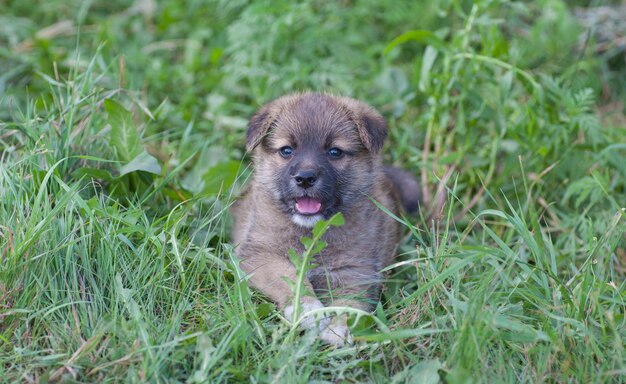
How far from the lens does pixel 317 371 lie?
A: 3.34 meters

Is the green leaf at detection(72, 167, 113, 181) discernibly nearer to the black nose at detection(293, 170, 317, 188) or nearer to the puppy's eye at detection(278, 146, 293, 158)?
the puppy's eye at detection(278, 146, 293, 158)

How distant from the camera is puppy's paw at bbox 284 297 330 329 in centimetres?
341

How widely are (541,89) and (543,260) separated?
1.71m

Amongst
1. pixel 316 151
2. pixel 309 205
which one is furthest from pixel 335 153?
pixel 309 205

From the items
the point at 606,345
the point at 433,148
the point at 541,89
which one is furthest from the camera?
the point at 433,148

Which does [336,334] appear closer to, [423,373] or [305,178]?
[423,373]

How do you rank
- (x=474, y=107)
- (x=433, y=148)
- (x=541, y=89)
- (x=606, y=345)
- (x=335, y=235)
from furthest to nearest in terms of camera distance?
1. (x=433, y=148)
2. (x=474, y=107)
3. (x=541, y=89)
4. (x=335, y=235)
5. (x=606, y=345)

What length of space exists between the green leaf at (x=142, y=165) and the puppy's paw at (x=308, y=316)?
3.96ft

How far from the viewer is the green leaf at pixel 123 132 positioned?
438 cm

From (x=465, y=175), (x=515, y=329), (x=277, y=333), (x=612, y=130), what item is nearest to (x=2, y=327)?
(x=277, y=333)

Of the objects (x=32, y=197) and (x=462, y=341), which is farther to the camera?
(x=32, y=197)

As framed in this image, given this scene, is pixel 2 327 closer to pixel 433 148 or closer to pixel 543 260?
pixel 543 260

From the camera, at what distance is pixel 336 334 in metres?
3.50

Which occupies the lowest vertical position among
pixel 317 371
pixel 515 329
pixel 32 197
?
pixel 317 371
